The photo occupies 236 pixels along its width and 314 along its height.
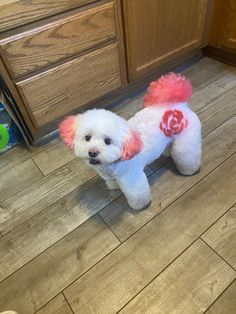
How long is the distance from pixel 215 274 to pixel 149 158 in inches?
18.4

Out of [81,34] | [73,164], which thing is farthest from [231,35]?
[73,164]

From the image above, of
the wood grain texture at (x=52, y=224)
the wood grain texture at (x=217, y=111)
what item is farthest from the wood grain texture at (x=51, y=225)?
the wood grain texture at (x=217, y=111)

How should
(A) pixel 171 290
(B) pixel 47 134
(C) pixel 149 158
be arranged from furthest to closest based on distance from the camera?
(B) pixel 47 134, (C) pixel 149 158, (A) pixel 171 290

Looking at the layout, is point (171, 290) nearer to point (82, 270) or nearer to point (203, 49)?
point (82, 270)

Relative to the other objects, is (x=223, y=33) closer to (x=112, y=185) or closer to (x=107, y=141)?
(x=112, y=185)

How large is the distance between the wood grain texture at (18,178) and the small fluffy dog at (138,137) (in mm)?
434

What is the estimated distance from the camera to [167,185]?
1132 mm

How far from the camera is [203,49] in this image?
1.80m

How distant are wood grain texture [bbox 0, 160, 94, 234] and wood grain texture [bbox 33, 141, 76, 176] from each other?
40 mm

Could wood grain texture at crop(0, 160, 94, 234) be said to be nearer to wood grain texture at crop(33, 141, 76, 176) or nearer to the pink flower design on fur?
wood grain texture at crop(33, 141, 76, 176)

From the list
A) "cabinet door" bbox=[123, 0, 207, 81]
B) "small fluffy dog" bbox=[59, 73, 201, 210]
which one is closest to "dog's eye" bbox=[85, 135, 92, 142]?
"small fluffy dog" bbox=[59, 73, 201, 210]

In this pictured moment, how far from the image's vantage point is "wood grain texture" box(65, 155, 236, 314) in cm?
85

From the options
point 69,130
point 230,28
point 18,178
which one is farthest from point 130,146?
point 230,28

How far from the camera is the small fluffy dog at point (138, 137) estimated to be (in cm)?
72
